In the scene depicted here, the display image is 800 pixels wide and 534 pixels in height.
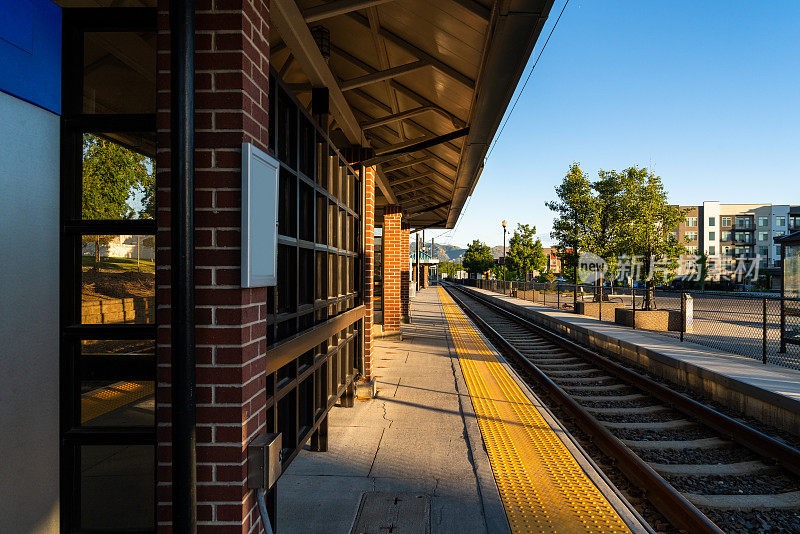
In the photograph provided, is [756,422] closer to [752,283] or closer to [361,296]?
[361,296]

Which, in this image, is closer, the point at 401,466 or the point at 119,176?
the point at 119,176

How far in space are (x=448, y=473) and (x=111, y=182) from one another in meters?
3.75

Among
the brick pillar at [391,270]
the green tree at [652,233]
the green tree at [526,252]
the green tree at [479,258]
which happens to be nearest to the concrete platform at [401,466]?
the brick pillar at [391,270]

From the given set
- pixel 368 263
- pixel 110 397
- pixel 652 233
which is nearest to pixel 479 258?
pixel 652 233

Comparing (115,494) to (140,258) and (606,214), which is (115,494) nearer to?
(140,258)

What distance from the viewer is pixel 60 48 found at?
264 cm

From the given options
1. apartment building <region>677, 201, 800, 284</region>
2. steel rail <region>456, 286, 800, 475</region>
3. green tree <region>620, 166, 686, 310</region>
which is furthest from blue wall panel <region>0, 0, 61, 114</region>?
apartment building <region>677, 201, 800, 284</region>

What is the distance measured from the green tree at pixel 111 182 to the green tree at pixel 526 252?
156 ft

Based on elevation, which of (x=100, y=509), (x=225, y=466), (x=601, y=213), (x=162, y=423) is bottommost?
(x=100, y=509)

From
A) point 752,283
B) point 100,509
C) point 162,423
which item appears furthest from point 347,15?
point 752,283

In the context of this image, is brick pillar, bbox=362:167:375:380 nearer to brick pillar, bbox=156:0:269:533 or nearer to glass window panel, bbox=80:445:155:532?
glass window panel, bbox=80:445:155:532

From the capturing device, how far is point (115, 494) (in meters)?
3.30

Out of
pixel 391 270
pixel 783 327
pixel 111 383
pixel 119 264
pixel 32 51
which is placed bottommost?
pixel 783 327

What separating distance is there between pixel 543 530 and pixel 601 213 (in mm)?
22292
